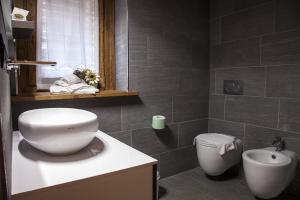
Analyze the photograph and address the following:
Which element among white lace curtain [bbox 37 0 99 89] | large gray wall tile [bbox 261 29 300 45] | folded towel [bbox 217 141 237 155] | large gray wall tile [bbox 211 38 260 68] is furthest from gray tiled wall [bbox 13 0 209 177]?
large gray wall tile [bbox 261 29 300 45]

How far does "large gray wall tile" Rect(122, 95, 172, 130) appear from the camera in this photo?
6.86ft

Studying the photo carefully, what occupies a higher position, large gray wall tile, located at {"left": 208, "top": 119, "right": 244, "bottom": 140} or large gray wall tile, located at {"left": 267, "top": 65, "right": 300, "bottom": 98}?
large gray wall tile, located at {"left": 267, "top": 65, "right": 300, "bottom": 98}

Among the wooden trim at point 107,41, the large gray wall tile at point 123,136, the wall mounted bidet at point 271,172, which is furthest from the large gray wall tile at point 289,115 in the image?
the wooden trim at point 107,41

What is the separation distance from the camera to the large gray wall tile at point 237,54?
88.7 inches

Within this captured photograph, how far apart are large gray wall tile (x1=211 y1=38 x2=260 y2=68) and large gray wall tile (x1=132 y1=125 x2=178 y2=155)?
3.01ft

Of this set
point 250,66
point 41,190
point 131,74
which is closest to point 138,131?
point 131,74

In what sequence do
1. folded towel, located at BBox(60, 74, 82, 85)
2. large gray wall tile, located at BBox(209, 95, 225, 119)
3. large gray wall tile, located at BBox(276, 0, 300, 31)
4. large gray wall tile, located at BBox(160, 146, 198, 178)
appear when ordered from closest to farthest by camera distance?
1. folded towel, located at BBox(60, 74, 82, 85)
2. large gray wall tile, located at BBox(276, 0, 300, 31)
3. large gray wall tile, located at BBox(160, 146, 198, 178)
4. large gray wall tile, located at BBox(209, 95, 225, 119)

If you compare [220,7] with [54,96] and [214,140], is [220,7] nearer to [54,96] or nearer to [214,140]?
[214,140]

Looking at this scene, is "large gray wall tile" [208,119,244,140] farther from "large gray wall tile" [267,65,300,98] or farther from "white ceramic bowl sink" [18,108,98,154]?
"white ceramic bowl sink" [18,108,98,154]

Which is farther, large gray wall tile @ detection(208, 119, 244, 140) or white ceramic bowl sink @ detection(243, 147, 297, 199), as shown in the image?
large gray wall tile @ detection(208, 119, 244, 140)

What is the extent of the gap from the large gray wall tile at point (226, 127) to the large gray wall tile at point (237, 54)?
0.65 m

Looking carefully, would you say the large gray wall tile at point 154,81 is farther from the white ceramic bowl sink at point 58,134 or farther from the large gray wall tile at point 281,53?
the white ceramic bowl sink at point 58,134

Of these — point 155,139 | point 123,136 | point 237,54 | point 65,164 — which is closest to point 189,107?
point 155,139

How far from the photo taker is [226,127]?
2.55 meters
